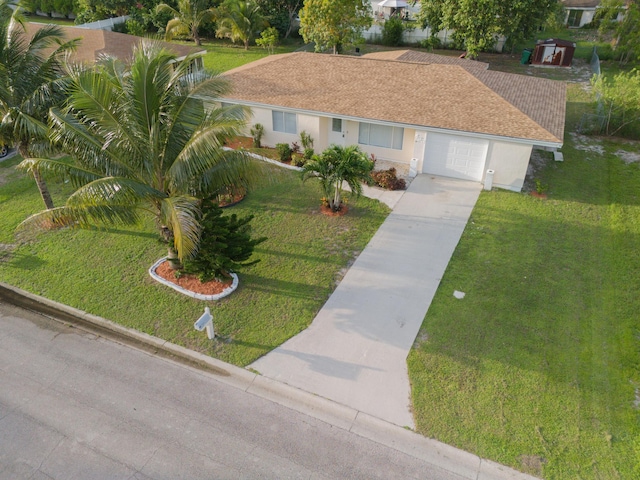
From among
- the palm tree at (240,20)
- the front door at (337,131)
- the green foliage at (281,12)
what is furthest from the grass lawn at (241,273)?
the green foliage at (281,12)

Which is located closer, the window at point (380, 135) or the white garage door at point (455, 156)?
the white garage door at point (455, 156)

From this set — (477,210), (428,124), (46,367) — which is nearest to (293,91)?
(428,124)

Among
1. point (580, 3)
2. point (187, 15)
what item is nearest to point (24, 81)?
point (187, 15)

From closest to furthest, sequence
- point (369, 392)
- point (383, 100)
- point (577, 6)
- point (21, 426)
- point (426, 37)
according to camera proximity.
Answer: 1. point (21, 426)
2. point (369, 392)
3. point (383, 100)
4. point (426, 37)
5. point (577, 6)

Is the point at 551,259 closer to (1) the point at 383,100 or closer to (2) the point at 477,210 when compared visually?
(2) the point at 477,210

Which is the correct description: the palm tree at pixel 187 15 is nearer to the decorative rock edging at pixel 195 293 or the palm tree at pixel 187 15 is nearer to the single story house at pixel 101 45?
the single story house at pixel 101 45

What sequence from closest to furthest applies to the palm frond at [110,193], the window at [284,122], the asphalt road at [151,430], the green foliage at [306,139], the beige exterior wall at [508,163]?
1. the asphalt road at [151,430]
2. the palm frond at [110,193]
3. the beige exterior wall at [508,163]
4. the green foliage at [306,139]
5. the window at [284,122]
